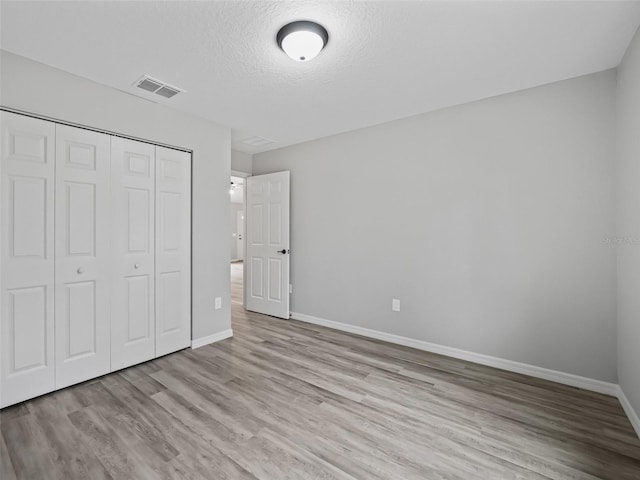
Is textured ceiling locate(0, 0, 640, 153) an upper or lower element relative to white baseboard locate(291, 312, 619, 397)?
upper

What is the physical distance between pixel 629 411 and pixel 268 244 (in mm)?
3957

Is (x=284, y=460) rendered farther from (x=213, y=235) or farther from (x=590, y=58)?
(x=590, y=58)

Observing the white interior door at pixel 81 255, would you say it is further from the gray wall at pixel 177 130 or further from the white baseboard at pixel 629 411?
the white baseboard at pixel 629 411

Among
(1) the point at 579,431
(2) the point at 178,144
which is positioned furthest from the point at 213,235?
(1) the point at 579,431

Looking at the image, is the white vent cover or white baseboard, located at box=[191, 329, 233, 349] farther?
the white vent cover

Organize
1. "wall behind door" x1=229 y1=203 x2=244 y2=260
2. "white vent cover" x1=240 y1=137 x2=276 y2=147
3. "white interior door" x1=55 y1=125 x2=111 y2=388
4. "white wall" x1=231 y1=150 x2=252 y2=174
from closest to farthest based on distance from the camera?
"white interior door" x1=55 y1=125 x2=111 y2=388
"white vent cover" x1=240 y1=137 x2=276 y2=147
"white wall" x1=231 y1=150 x2=252 y2=174
"wall behind door" x1=229 y1=203 x2=244 y2=260

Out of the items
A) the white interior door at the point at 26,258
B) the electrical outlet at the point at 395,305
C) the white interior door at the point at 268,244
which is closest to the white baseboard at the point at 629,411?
the electrical outlet at the point at 395,305

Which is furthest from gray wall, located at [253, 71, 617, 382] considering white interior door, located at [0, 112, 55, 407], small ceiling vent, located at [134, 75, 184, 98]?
white interior door, located at [0, 112, 55, 407]

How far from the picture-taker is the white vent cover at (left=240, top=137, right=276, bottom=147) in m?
4.09

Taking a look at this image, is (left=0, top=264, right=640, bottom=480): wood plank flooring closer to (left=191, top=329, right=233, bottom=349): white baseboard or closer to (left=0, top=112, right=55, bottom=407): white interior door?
(left=0, top=112, right=55, bottom=407): white interior door

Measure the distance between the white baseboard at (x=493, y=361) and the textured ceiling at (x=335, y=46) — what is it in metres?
2.47

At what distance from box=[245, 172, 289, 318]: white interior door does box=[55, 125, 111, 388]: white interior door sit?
2157 mm

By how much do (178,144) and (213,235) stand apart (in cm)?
103

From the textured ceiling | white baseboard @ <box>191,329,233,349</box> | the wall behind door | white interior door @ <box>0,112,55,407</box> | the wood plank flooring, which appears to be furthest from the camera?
the wall behind door
